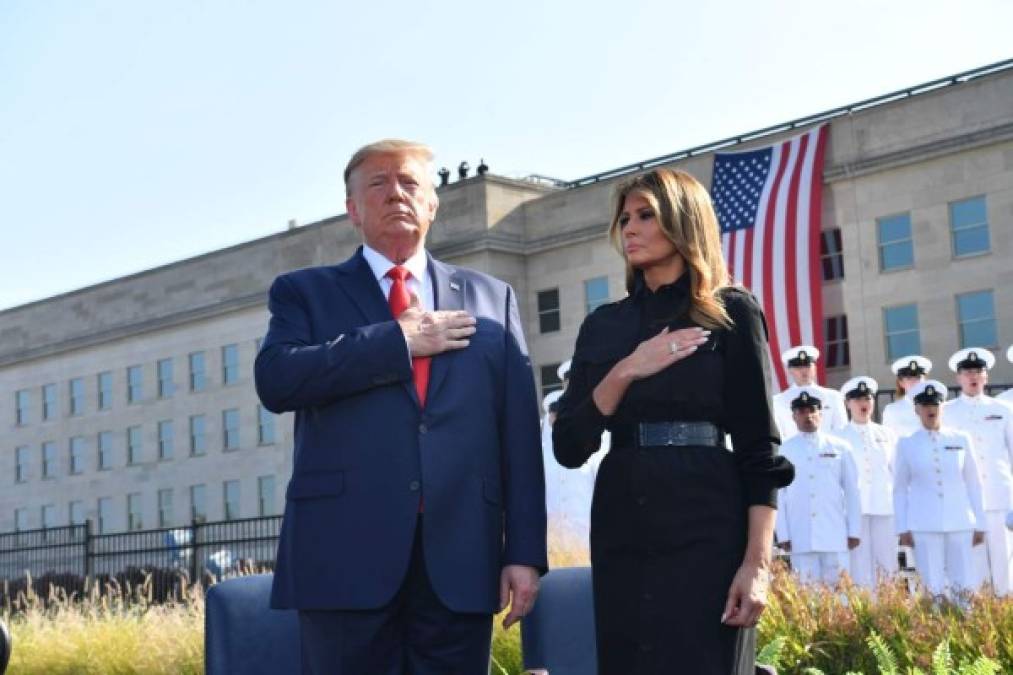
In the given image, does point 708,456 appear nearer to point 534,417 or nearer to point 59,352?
point 534,417

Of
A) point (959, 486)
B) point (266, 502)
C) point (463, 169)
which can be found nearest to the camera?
point (959, 486)

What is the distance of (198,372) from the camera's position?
59.4 m

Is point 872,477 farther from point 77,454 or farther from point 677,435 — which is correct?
point 77,454

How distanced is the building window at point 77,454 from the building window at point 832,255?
117ft

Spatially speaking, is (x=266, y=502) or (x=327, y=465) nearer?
(x=327, y=465)

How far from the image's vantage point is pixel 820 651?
255 inches

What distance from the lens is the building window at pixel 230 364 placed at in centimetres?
5769

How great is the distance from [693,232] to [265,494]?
53.4 metres


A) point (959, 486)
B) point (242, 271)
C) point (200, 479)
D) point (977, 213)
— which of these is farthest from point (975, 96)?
point (200, 479)

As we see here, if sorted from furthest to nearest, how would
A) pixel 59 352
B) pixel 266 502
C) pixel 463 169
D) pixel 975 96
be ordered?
pixel 59 352, pixel 266 502, pixel 463 169, pixel 975 96

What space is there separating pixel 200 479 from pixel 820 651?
2137 inches

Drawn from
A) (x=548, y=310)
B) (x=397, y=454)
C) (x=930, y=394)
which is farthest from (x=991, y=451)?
(x=548, y=310)

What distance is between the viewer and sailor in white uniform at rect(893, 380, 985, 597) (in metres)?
14.0

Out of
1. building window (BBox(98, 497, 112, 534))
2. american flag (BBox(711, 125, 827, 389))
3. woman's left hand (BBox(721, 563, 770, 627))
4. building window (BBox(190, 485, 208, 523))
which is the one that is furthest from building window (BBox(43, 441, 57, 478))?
woman's left hand (BBox(721, 563, 770, 627))
